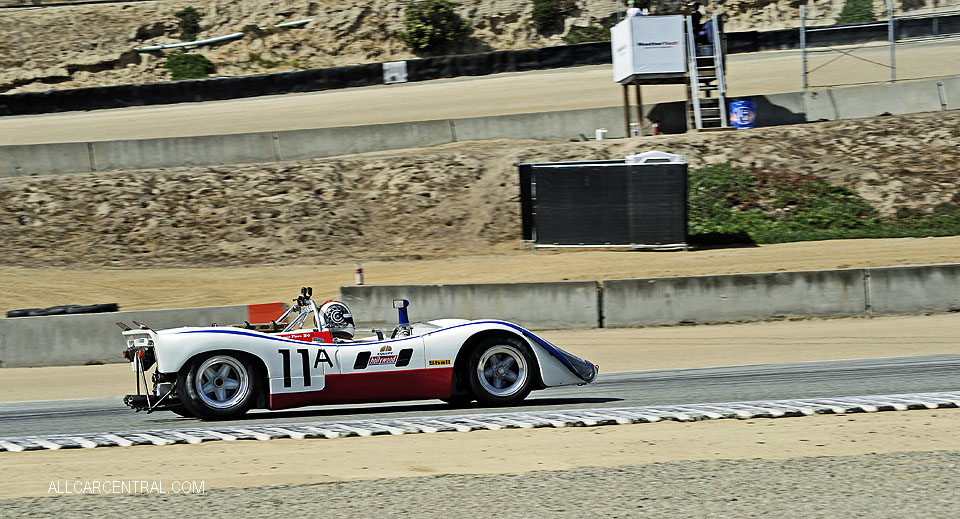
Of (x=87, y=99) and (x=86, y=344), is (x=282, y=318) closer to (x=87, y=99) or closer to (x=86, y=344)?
(x=86, y=344)

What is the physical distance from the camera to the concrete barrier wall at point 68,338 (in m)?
13.9

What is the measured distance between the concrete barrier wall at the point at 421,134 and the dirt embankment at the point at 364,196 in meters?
0.63

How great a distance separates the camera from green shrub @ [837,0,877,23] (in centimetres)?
3312

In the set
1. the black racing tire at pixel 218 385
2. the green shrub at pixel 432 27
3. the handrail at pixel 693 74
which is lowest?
the black racing tire at pixel 218 385

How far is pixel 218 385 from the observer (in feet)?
26.1

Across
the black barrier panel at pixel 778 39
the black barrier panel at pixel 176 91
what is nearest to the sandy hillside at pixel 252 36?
the black barrier panel at pixel 778 39

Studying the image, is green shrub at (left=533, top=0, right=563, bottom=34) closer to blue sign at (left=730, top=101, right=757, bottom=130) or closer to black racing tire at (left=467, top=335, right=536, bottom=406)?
blue sign at (left=730, top=101, right=757, bottom=130)

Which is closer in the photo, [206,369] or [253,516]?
[253,516]

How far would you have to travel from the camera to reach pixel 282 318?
8.52 m

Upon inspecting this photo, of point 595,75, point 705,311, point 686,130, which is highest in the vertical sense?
point 595,75

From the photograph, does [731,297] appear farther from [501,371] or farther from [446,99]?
[446,99]

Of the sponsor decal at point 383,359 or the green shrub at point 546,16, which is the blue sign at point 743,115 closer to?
the sponsor decal at point 383,359

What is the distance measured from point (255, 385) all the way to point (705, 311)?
890 cm

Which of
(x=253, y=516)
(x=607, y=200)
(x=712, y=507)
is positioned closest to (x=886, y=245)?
(x=607, y=200)
